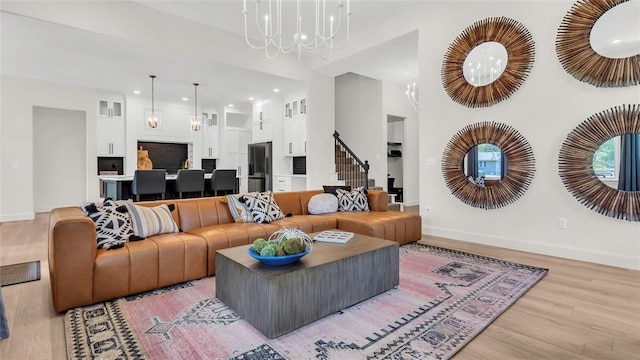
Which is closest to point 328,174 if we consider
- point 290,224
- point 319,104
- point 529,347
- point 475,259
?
point 319,104

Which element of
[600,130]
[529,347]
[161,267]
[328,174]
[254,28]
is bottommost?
[529,347]

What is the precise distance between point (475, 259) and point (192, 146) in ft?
25.7

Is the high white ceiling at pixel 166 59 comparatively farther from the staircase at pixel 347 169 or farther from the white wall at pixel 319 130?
the staircase at pixel 347 169

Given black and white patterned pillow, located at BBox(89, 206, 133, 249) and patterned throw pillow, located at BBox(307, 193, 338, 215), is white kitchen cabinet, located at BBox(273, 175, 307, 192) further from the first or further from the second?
black and white patterned pillow, located at BBox(89, 206, 133, 249)

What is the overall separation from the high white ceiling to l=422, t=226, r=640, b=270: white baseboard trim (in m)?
3.19

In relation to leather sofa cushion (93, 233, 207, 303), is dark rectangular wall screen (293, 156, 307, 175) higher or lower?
higher

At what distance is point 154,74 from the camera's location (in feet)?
19.5

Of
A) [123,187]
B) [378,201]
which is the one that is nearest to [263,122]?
[123,187]

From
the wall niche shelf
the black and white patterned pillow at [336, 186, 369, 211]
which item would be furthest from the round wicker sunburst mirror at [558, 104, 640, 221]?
the wall niche shelf

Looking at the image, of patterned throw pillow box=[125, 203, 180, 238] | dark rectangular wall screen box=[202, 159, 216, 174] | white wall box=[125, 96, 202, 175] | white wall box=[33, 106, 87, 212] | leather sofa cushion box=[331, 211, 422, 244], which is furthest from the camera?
dark rectangular wall screen box=[202, 159, 216, 174]

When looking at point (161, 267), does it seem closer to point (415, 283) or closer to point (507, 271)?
point (415, 283)

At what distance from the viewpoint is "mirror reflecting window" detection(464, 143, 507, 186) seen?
13.4 ft

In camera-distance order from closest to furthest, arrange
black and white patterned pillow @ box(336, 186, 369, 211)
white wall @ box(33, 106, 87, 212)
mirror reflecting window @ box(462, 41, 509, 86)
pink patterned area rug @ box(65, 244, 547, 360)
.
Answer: pink patterned area rug @ box(65, 244, 547, 360), mirror reflecting window @ box(462, 41, 509, 86), black and white patterned pillow @ box(336, 186, 369, 211), white wall @ box(33, 106, 87, 212)

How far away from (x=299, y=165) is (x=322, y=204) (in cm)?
346
